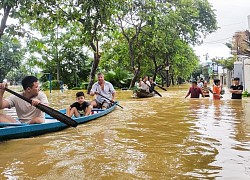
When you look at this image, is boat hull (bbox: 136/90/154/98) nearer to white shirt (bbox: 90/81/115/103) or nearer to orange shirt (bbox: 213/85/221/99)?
orange shirt (bbox: 213/85/221/99)

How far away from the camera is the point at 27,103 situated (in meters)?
6.15

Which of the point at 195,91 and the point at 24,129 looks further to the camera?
the point at 195,91

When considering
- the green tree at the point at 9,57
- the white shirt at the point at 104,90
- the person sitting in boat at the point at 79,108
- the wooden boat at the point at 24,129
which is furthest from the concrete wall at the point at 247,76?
the green tree at the point at 9,57

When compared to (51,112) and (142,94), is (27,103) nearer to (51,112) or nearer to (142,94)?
(51,112)

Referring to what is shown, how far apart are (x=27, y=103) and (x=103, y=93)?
4.73 m

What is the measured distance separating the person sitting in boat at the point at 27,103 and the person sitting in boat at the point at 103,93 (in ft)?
13.8

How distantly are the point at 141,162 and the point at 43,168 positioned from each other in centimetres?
127

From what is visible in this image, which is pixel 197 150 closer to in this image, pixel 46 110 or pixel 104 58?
pixel 46 110

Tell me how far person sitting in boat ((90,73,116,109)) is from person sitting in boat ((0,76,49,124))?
4218 millimetres

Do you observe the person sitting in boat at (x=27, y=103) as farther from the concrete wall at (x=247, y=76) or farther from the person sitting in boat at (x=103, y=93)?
the concrete wall at (x=247, y=76)

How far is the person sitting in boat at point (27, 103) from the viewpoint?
229 inches

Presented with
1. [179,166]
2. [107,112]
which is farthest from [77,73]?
[179,166]

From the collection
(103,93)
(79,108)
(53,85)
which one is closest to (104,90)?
(103,93)

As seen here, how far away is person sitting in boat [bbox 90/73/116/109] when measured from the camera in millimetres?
10570
